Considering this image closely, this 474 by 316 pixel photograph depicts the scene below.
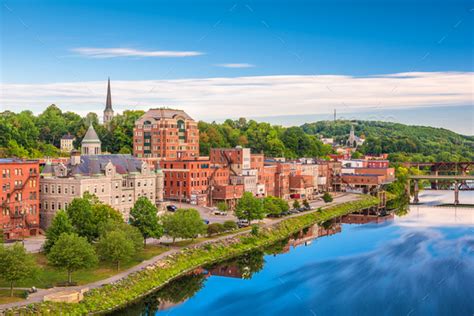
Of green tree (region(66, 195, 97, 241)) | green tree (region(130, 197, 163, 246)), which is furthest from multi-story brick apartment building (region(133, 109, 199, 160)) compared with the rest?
green tree (region(66, 195, 97, 241))

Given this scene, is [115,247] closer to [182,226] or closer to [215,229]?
[182,226]

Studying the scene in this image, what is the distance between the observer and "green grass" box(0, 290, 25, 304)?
105 ft

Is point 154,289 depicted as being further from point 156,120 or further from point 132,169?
point 156,120

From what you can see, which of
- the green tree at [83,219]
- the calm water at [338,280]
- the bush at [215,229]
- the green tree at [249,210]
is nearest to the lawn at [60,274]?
the calm water at [338,280]

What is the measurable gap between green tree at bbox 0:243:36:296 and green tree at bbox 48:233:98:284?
7.40 feet

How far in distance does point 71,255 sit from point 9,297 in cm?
417

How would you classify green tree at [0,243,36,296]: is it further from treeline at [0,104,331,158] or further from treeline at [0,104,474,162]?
treeline at [0,104,331,158]

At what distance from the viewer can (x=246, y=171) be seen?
77.9 m

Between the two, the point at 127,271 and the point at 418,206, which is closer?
the point at 127,271

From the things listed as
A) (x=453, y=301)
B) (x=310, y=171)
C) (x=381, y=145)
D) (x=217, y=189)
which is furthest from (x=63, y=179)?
(x=381, y=145)

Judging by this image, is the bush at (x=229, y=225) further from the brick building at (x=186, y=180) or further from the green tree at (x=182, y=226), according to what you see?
the brick building at (x=186, y=180)

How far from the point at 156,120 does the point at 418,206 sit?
36031 mm

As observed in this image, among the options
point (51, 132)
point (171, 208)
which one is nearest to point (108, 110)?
point (51, 132)

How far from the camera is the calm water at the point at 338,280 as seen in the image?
37125mm
